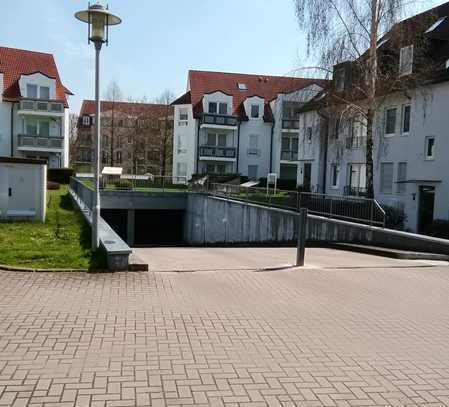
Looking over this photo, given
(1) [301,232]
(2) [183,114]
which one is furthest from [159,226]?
(1) [301,232]

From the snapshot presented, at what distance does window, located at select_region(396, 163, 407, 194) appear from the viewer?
25875 millimetres

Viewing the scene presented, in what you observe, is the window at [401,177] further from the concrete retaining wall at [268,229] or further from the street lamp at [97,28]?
the street lamp at [97,28]

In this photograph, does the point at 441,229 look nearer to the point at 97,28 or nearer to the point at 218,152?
the point at 97,28

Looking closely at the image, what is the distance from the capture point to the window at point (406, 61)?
2210 cm

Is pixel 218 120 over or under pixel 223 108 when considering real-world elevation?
under

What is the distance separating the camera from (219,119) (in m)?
52.1

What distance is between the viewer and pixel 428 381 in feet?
15.5

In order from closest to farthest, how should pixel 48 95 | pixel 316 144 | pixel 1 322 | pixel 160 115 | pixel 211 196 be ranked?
pixel 1 322 → pixel 211 196 → pixel 316 144 → pixel 48 95 → pixel 160 115

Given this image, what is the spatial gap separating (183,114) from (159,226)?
19.4m

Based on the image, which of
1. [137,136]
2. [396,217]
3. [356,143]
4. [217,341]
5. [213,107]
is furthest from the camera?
[137,136]

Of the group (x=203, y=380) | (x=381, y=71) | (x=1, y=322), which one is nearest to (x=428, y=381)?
(x=203, y=380)

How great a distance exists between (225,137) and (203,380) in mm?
50583

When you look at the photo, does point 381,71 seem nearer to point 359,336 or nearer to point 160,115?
point 359,336

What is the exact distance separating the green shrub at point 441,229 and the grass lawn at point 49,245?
1331 centimetres
